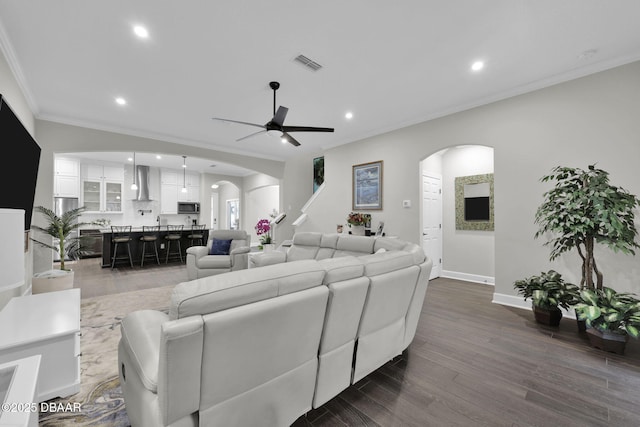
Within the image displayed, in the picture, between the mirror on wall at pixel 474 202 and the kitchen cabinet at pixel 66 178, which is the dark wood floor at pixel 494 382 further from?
the kitchen cabinet at pixel 66 178

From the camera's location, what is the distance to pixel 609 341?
2.33 m

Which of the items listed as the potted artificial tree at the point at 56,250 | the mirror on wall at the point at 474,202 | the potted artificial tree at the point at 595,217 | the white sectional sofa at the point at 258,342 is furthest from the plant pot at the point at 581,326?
the potted artificial tree at the point at 56,250

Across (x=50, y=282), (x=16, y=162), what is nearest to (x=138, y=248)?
(x=50, y=282)

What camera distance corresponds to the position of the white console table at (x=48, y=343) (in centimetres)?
153

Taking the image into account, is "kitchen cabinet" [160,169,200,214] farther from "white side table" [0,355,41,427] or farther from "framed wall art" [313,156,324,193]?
"white side table" [0,355,41,427]

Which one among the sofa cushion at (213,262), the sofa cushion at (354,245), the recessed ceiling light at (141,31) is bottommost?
the sofa cushion at (213,262)

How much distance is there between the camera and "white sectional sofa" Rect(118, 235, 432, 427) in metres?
A: 0.98

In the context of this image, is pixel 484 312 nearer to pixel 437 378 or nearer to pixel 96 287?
pixel 437 378

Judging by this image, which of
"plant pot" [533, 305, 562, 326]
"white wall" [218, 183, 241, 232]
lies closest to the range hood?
"white wall" [218, 183, 241, 232]

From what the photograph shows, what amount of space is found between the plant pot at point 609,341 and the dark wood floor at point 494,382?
A: 6cm

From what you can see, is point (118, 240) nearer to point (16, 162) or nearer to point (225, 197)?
point (16, 162)

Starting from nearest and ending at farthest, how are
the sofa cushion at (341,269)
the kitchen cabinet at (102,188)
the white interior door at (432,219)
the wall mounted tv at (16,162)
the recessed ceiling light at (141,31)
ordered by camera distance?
the sofa cushion at (341,269), the wall mounted tv at (16,162), the recessed ceiling light at (141,31), the white interior door at (432,219), the kitchen cabinet at (102,188)

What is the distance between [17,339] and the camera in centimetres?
152

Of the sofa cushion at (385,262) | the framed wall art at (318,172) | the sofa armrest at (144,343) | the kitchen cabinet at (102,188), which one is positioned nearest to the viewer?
the sofa armrest at (144,343)
